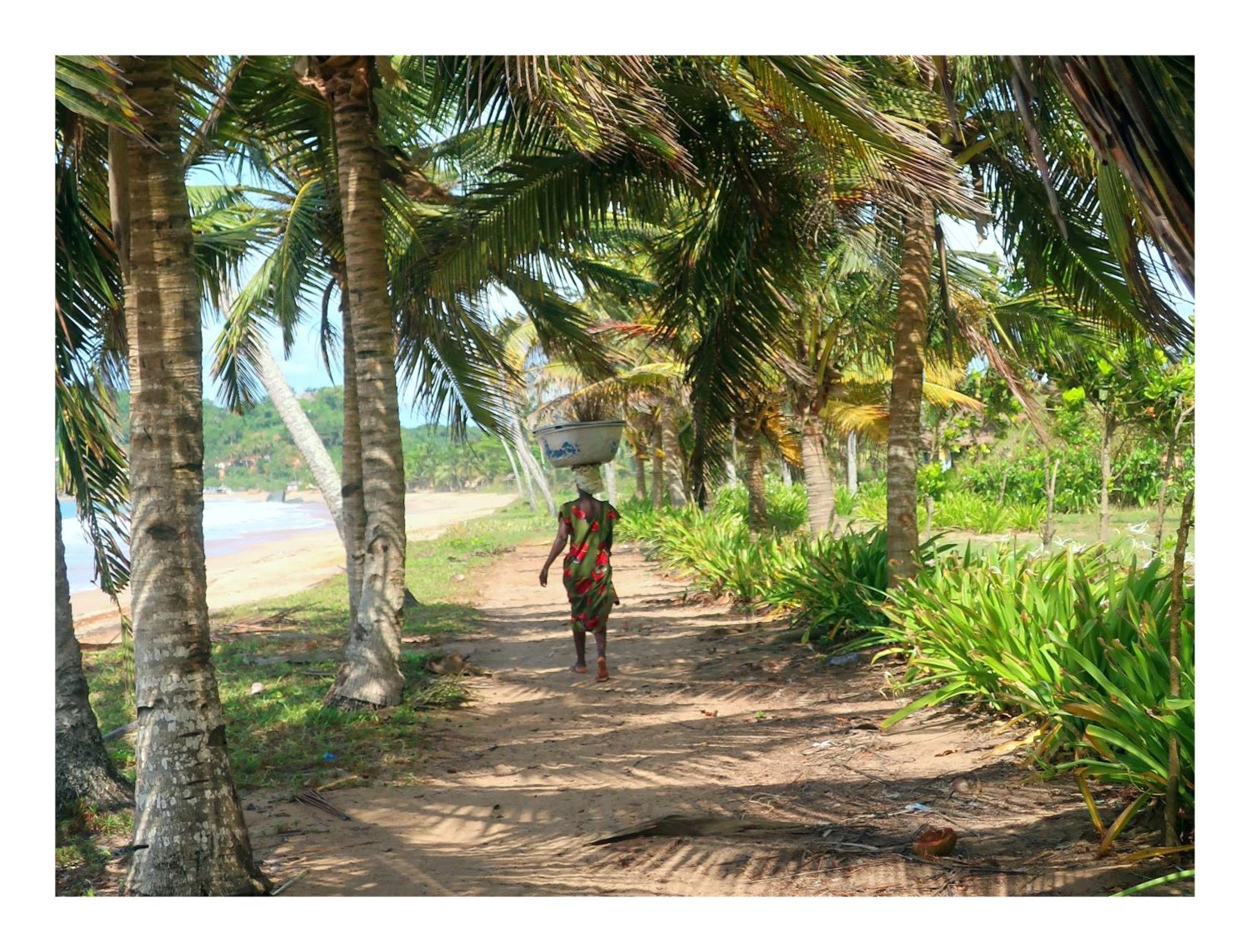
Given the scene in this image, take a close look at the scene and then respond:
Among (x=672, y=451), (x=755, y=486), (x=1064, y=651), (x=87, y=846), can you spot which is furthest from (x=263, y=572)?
(x=1064, y=651)

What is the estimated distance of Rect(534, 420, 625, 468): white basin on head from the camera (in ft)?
23.4

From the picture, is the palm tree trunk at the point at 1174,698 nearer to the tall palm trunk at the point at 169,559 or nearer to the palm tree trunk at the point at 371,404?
the tall palm trunk at the point at 169,559

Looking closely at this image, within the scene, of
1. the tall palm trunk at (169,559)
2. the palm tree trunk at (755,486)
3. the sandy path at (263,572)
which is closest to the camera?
the tall palm trunk at (169,559)

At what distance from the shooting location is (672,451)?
1928 centimetres

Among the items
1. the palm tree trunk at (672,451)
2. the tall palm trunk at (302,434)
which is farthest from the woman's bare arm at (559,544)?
the palm tree trunk at (672,451)

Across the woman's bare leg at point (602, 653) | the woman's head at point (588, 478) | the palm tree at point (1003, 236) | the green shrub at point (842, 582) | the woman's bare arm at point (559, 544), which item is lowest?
the woman's bare leg at point (602, 653)

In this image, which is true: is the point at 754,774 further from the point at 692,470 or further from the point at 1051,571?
the point at 692,470

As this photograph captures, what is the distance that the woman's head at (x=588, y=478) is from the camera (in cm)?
740

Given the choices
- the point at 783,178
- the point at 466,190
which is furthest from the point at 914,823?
the point at 466,190

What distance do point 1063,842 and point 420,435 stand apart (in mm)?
67590

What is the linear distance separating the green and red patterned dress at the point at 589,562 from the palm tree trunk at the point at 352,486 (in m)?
1.80

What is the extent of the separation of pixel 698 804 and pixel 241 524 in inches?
1911

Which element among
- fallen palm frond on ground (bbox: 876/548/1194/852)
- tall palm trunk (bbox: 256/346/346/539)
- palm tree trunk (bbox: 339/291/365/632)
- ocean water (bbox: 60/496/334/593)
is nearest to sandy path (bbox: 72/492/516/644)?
ocean water (bbox: 60/496/334/593)

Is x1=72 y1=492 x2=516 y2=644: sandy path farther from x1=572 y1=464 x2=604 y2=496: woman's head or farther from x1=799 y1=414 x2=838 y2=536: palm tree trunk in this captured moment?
x1=799 y1=414 x2=838 y2=536: palm tree trunk
